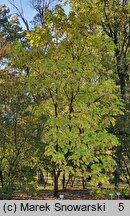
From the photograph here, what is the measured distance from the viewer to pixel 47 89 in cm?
866

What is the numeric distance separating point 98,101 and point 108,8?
7554 mm

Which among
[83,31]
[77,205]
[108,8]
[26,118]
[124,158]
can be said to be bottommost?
[77,205]

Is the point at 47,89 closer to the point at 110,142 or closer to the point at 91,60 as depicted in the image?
the point at 91,60

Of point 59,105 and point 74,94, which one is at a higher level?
point 74,94

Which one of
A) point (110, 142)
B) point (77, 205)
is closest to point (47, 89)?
point (110, 142)

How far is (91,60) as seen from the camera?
28.2 feet

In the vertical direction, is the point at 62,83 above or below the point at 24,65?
below

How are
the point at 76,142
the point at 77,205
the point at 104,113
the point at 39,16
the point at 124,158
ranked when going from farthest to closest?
the point at 39,16 < the point at 124,158 < the point at 104,113 < the point at 76,142 < the point at 77,205

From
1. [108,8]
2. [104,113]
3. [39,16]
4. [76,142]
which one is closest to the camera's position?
[76,142]

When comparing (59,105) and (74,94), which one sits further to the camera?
(59,105)

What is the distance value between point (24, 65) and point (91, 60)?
6.01ft

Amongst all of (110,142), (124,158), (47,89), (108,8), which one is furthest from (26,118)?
(108,8)

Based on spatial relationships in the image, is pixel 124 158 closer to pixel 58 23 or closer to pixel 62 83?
pixel 62 83

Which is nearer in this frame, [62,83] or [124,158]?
[62,83]
